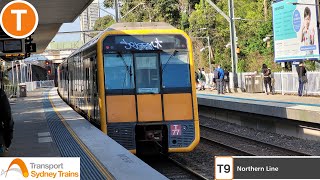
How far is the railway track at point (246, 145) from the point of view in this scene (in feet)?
50.1

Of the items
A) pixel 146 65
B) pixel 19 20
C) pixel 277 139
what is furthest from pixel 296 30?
pixel 19 20

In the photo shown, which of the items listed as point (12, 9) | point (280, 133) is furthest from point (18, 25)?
point (280, 133)

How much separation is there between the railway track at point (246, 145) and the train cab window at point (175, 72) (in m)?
2.73

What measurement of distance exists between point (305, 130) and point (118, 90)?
287 inches

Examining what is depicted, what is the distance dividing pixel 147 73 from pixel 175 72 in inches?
24.7

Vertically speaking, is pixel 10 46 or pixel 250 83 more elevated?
pixel 10 46

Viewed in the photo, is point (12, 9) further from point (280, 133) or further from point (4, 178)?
point (280, 133)

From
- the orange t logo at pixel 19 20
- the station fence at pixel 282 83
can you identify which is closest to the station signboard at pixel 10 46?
the orange t logo at pixel 19 20

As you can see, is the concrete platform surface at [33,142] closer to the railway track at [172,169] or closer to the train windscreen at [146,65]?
the train windscreen at [146,65]

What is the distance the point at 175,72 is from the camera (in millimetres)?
13523

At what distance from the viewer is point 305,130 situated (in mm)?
18297

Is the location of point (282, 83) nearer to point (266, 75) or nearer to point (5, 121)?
point (266, 75)

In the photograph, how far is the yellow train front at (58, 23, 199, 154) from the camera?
13297mm

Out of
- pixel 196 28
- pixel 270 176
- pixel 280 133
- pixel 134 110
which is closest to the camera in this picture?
pixel 270 176
